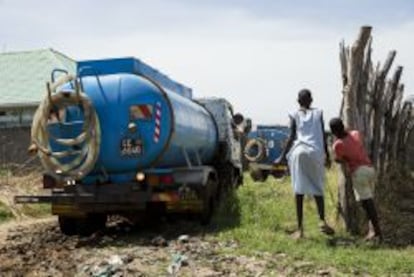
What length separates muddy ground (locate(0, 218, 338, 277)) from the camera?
848 centimetres

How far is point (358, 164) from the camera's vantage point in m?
10.4

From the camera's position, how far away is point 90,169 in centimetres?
1142

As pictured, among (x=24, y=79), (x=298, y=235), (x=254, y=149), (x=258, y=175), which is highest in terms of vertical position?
(x=24, y=79)

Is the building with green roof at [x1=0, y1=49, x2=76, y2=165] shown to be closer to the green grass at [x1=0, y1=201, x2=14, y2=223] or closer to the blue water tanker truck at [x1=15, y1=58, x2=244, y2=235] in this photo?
the green grass at [x1=0, y1=201, x2=14, y2=223]

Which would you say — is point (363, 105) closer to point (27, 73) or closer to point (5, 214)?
point (5, 214)

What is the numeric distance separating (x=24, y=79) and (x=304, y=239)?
78.5 feet

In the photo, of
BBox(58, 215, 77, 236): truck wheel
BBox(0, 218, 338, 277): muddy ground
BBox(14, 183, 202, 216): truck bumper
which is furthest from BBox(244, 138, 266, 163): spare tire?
BBox(14, 183, 202, 216): truck bumper

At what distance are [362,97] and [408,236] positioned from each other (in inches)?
81.4

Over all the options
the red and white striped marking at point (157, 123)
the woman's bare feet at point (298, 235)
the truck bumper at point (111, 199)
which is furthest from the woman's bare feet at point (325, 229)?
the red and white striped marking at point (157, 123)

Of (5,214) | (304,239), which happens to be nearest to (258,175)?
(5,214)

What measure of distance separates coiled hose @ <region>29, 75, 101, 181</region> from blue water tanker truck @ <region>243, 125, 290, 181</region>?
47.9 feet

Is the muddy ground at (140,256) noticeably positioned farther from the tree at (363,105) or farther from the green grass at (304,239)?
the tree at (363,105)

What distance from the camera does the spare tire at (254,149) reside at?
89.1ft

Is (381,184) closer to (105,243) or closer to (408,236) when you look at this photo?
(408,236)
